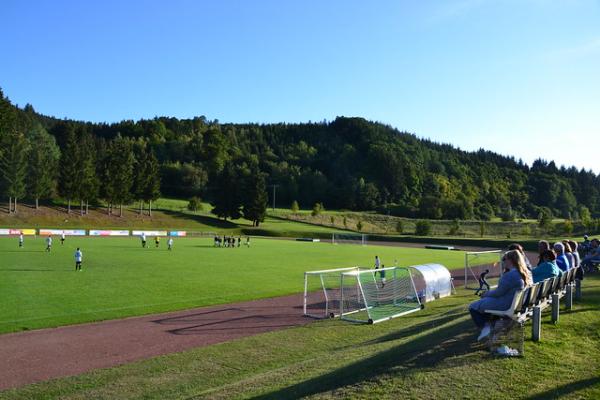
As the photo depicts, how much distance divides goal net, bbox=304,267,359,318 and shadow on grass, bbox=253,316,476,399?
8.98 meters

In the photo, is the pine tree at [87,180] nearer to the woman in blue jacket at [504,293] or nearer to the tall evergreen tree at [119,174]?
the tall evergreen tree at [119,174]

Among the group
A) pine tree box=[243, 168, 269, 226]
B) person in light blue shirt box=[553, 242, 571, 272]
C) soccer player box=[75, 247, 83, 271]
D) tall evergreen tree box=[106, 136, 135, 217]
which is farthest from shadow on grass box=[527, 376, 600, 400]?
tall evergreen tree box=[106, 136, 135, 217]

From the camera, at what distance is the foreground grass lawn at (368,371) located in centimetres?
653

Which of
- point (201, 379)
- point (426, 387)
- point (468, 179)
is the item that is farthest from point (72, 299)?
point (468, 179)

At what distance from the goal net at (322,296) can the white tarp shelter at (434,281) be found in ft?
9.75

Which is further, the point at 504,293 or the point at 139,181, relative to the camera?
the point at 139,181

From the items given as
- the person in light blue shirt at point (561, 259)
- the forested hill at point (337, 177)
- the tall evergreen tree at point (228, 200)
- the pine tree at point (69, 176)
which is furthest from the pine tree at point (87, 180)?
the person in light blue shirt at point (561, 259)

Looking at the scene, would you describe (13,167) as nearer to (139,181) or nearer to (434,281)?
(139,181)

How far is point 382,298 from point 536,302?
10271mm

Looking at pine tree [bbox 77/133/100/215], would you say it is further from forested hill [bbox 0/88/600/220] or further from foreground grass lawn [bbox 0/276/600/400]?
foreground grass lawn [bbox 0/276/600/400]

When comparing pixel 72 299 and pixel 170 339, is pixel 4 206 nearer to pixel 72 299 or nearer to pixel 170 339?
pixel 72 299

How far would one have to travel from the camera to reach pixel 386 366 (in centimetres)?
756

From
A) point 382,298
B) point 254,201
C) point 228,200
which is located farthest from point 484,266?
point 228,200

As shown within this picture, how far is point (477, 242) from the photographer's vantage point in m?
69.5
